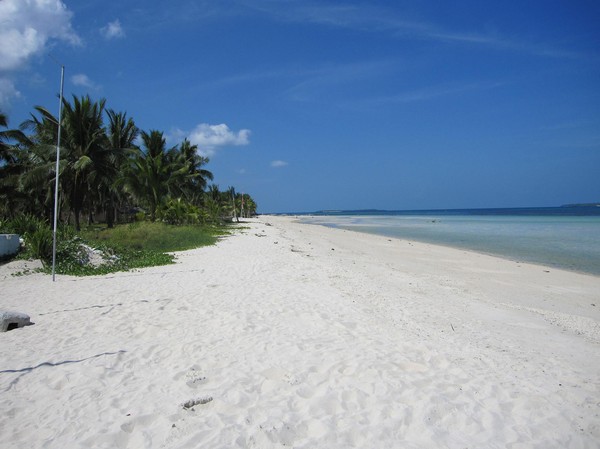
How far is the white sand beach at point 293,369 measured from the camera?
2705mm

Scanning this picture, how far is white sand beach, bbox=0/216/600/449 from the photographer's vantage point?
2705 mm

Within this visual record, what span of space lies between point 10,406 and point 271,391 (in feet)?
7.40

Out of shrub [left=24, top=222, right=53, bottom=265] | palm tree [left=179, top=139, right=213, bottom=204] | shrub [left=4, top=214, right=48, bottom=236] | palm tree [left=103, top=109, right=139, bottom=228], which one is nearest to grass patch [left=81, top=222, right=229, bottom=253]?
shrub [left=4, top=214, right=48, bottom=236]

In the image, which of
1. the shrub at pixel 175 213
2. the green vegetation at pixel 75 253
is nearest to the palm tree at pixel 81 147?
the shrub at pixel 175 213

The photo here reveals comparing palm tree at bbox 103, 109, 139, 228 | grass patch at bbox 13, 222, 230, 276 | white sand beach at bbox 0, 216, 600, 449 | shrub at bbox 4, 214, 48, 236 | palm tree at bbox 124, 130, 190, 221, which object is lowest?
white sand beach at bbox 0, 216, 600, 449

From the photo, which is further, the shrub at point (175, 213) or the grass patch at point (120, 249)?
the shrub at point (175, 213)

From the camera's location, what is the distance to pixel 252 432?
270 centimetres

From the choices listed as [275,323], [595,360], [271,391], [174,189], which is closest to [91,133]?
[174,189]

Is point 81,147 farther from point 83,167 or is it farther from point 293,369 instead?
point 293,369

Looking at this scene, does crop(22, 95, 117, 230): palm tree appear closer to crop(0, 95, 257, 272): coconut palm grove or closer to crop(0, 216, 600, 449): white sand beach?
crop(0, 95, 257, 272): coconut palm grove

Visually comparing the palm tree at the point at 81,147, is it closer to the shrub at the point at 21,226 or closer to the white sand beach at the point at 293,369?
the shrub at the point at 21,226

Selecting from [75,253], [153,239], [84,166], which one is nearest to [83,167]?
[84,166]

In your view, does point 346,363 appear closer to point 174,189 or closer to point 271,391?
point 271,391

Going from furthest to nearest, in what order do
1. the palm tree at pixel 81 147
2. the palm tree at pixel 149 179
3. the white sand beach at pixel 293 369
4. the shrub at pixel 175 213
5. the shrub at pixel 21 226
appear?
1. the shrub at pixel 175 213
2. the palm tree at pixel 149 179
3. the palm tree at pixel 81 147
4. the shrub at pixel 21 226
5. the white sand beach at pixel 293 369
